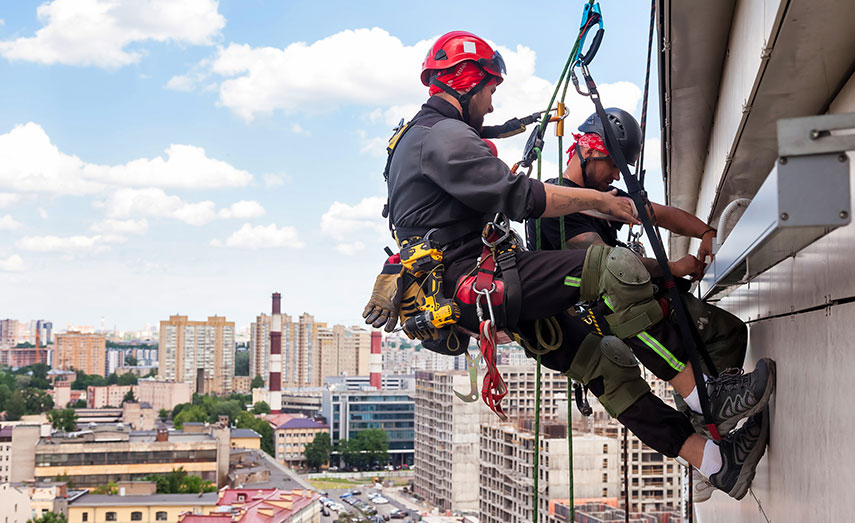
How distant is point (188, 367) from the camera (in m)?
84.7

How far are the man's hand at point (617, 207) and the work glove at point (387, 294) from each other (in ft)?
1.99

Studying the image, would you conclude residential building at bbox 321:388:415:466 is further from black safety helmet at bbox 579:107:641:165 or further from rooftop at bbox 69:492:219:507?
black safety helmet at bbox 579:107:641:165

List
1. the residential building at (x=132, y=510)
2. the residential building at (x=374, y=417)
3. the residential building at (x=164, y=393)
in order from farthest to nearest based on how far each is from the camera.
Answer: the residential building at (x=164, y=393), the residential building at (x=374, y=417), the residential building at (x=132, y=510)

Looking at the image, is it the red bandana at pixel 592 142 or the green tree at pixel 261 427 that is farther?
the green tree at pixel 261 427

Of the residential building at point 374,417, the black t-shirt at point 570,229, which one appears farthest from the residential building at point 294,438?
the black t-shirt at point 570,229

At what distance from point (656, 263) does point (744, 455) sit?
22.1 inches

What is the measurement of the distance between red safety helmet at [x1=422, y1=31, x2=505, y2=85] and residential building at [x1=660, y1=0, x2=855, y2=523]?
48 cm

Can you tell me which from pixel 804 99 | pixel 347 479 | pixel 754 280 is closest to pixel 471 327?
pixel 754 280

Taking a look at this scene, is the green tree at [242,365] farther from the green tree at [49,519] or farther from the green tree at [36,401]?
the green tree at [49,519]

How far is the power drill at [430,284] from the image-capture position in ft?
7.65

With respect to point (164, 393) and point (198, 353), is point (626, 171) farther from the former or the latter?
point (198, 353)

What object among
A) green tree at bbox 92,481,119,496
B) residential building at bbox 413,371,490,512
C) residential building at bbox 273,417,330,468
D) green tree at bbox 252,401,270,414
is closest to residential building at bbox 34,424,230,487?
green tree at bbox 92,481,119,496

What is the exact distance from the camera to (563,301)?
2.22 metres

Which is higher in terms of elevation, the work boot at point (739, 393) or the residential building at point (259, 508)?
the work boot at point (739, 393)
